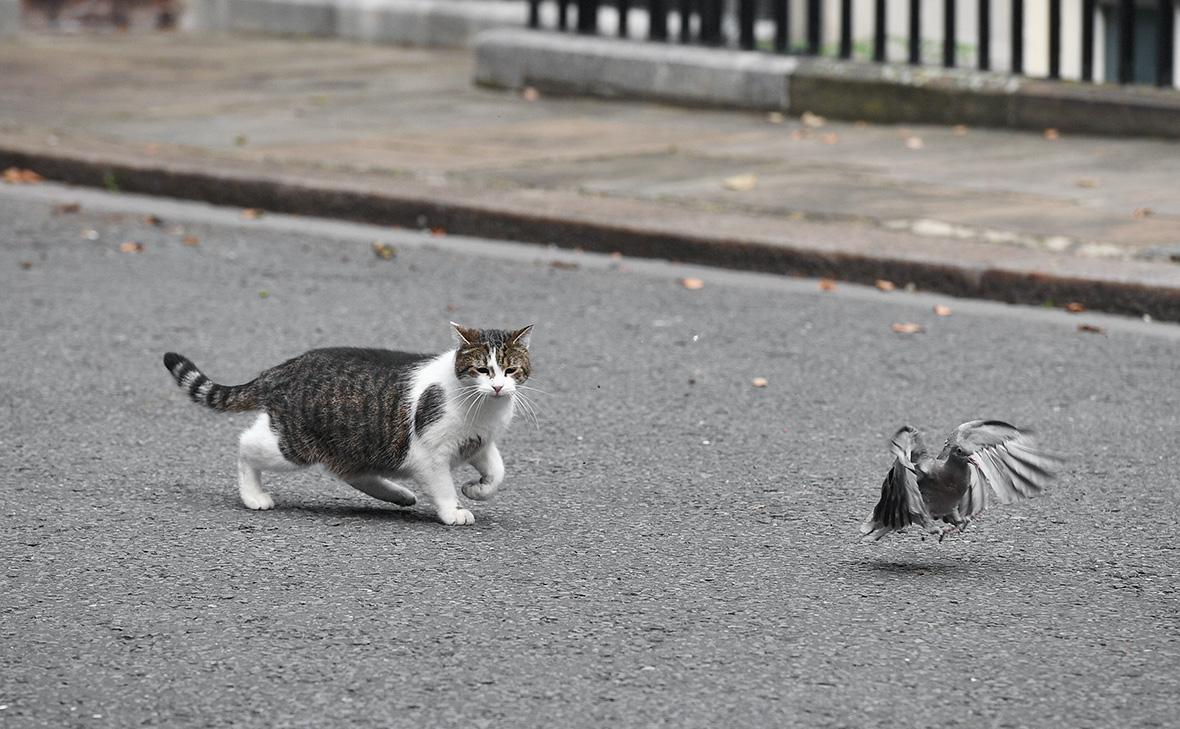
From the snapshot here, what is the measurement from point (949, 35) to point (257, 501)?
24.3ft

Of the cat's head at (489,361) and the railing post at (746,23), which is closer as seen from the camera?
the cat's head at (489,361)

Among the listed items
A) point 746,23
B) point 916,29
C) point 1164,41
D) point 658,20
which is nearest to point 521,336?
point 1164,41

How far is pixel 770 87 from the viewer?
1195cm

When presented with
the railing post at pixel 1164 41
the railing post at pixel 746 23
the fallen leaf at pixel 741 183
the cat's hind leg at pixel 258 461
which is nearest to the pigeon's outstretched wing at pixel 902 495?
the cat's hind leg at pixel 258 461

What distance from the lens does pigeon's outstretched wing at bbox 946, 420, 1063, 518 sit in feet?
14.2

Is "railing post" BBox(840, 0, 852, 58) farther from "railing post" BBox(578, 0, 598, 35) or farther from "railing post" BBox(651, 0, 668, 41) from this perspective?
"railing post" BBox(578, 0, 598, 35)

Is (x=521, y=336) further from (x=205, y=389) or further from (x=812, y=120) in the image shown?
(x=812, y=120)

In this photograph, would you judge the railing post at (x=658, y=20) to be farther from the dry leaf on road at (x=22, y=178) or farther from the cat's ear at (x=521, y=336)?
the cat's ear at (x=521, y=336)

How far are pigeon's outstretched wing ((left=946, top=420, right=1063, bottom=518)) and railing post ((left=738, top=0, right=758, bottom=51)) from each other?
8.20m

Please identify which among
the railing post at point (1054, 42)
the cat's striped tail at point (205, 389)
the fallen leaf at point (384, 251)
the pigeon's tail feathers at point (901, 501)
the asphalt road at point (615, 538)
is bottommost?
the asphalt road at point (615, 538)

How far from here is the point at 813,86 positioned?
1177 cm

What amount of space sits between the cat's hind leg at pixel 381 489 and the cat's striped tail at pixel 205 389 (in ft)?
1.12

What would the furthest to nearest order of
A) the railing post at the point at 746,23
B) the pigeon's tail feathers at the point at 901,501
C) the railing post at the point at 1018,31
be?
the railing post at the point at 746,23 < the railing post at the point at 1018,31 < the pigeon's tail feathers at the point at 901,501

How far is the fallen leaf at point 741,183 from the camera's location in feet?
30.4
